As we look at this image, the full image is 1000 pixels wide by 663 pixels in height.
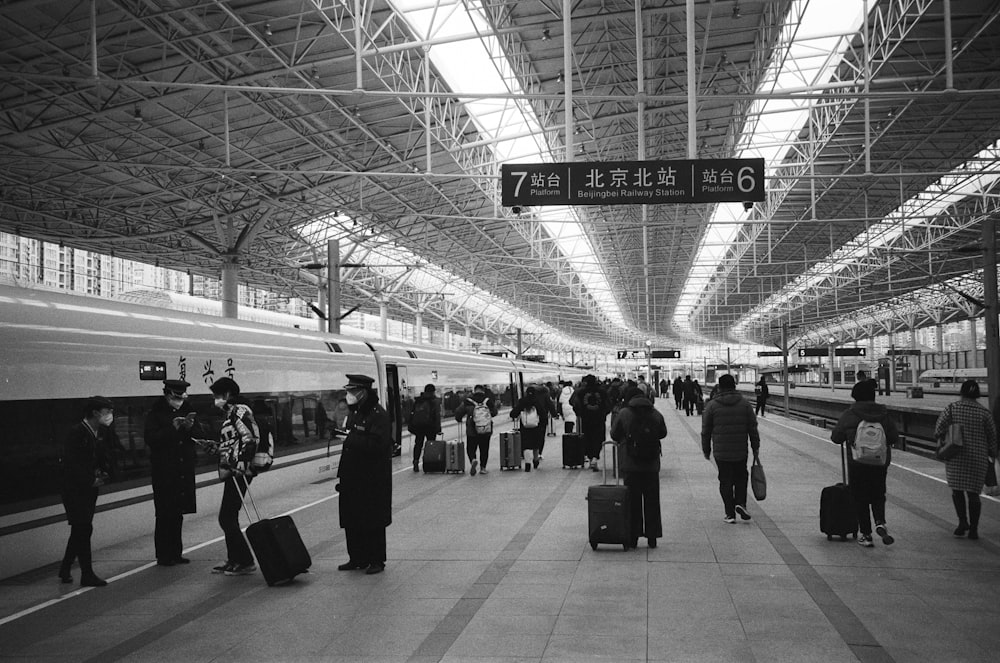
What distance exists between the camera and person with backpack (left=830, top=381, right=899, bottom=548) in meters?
8.06

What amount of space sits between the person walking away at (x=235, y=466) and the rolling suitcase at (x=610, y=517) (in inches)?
125

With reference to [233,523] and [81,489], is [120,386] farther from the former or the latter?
[233,523]

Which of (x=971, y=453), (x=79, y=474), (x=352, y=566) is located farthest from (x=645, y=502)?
(x=79, y=474)

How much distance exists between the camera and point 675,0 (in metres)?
18.4

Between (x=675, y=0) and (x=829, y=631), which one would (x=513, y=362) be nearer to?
(x=675, y=0)

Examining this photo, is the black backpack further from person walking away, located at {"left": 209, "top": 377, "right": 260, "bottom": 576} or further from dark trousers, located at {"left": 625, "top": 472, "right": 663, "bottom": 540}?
person walking away, located at {"left": 209, "top": 377, "right": 260, "bottom": 576}

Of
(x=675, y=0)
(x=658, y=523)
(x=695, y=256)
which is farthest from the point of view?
(x=695, y=256)

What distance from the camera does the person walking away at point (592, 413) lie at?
14859 millimetres

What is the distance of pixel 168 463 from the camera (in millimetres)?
7598

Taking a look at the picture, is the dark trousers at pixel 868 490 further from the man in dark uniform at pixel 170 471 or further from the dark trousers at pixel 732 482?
the man in dark uniform at pixel 170 471

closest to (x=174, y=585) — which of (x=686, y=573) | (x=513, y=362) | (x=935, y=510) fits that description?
(x=686, y=573)

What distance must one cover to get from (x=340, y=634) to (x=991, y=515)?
8125 mm

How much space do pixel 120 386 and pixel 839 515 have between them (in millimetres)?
7500

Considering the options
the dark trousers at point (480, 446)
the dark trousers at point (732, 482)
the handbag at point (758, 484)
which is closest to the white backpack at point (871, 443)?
the handbag at point (758, 484)
